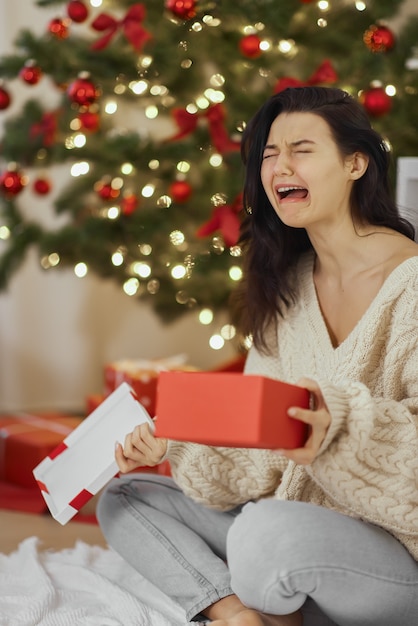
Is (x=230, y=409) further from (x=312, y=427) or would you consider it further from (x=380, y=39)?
(x=380, y=39)

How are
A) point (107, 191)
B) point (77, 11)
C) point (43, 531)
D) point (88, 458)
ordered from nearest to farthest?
point (88, 458) < point (43, 531) < point (77, 11) < point (107, 191)

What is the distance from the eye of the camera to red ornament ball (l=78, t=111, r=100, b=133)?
2.38m

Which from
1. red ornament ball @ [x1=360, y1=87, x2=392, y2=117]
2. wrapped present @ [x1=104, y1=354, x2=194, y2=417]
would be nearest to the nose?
red ornament ball @ [x1=360, y1=87, x2=392, y2=117]

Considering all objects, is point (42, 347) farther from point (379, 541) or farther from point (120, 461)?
point (379, 541)

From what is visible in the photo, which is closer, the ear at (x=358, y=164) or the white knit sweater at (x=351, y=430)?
the white knit sweater at (x=351, y=430)

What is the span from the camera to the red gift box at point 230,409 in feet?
3.51

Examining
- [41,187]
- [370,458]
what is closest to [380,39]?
[41,187]

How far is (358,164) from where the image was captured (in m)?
1.36

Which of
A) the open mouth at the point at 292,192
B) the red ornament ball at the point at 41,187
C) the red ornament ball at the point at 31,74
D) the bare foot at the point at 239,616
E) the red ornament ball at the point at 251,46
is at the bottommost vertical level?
the bare foot at the point at 239,616

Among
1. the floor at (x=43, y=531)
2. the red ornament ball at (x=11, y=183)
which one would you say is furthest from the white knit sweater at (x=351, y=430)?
the red ornament ball at (x=11, y=183)

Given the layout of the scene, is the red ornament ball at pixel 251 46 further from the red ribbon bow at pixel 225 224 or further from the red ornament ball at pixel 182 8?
the red ribbon bow at pixel 225 224

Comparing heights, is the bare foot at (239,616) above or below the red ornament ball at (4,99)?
below

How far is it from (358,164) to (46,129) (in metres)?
1.37

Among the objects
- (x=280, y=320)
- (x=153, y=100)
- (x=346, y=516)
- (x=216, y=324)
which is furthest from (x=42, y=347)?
(x=346, y=516)
